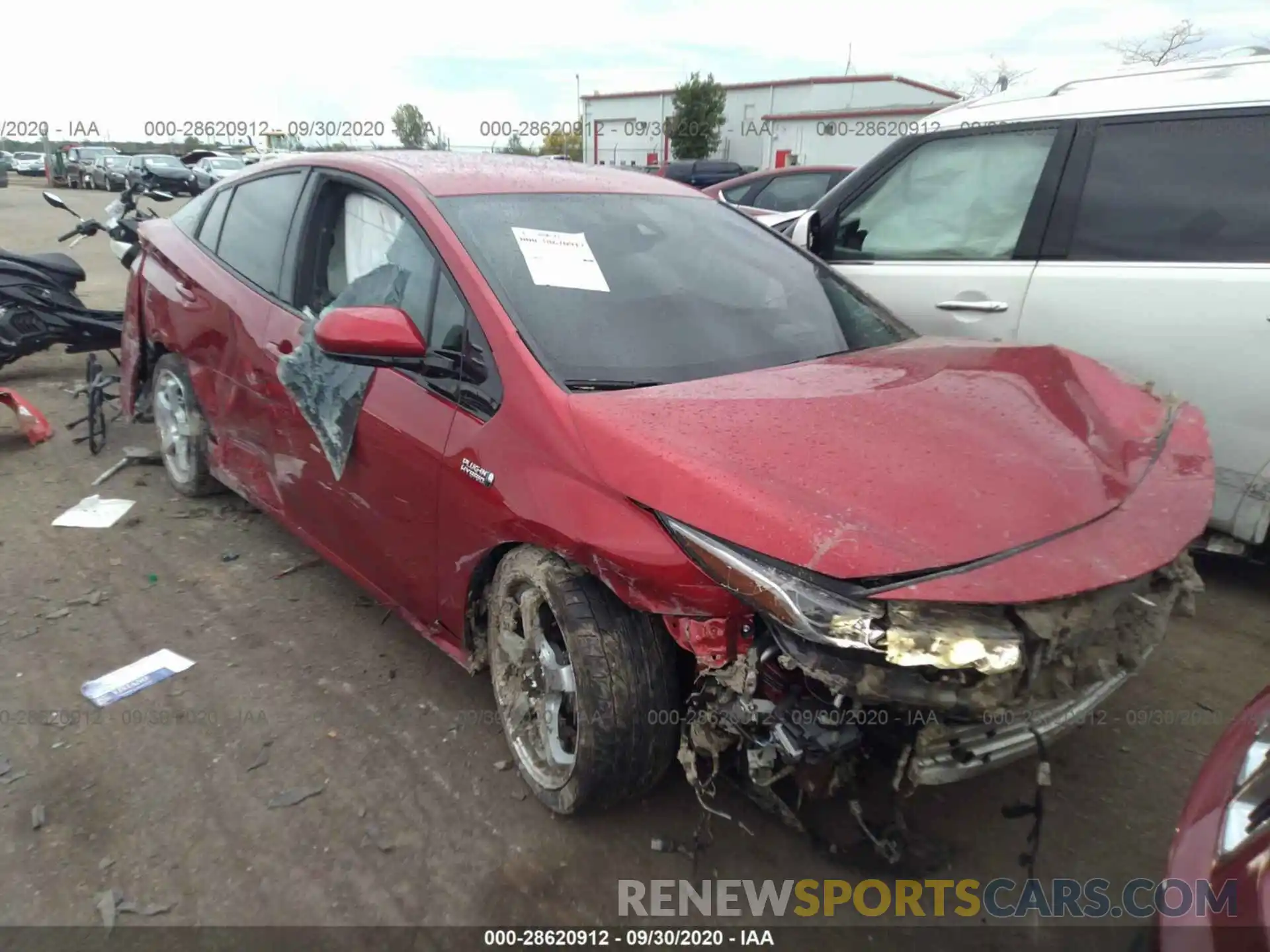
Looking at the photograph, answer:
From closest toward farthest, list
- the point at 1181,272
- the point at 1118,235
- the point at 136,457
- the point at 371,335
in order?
the point at 371,335 < the point at 1181,272 < the point at 1118,235 < the point at 136,457

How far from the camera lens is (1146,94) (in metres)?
3.49

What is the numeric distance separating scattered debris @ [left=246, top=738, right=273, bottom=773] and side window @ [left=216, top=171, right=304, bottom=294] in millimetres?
1682

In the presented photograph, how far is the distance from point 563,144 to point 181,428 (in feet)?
160

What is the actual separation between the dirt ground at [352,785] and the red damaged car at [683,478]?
0.24 metres

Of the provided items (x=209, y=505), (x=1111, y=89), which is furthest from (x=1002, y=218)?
(x=209, y=505)

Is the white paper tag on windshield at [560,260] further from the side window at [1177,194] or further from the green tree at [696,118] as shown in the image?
the green tree at [696,118]

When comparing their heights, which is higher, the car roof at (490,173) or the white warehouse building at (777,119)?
the white warehouse building at (777,119)

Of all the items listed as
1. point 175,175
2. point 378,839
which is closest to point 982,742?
point 378,839

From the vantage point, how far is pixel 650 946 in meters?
2.06

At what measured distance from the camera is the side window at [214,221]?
13.0ft

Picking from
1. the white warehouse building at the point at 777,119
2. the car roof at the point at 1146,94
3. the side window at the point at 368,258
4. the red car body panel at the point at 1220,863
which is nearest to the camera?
the red car body panel at the point at 1220,863

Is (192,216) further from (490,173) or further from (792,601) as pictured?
(792,601)

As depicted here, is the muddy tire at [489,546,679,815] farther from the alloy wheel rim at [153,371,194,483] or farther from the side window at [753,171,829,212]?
the side window at [753,171,829,212]

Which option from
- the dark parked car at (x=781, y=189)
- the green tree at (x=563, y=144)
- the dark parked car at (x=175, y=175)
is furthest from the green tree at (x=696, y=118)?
the dark parked car at (x=781, y=189)
